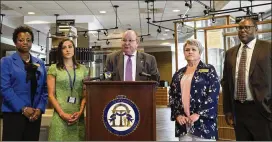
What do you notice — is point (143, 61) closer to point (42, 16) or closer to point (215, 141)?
point (215, 141)

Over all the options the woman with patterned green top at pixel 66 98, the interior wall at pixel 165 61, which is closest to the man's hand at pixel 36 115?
the woman with patterned green top at pixel 66 98

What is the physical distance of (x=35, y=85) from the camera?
2.21 m

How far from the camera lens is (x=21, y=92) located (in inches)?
84.5

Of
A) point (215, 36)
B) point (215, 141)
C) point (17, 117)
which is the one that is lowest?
point (215, 141)

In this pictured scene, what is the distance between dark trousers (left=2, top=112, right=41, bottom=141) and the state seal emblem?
0.88 meters

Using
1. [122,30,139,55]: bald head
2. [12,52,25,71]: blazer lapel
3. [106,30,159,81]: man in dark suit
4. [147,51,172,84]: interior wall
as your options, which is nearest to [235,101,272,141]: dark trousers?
[106,30,159,81]: man in dark suit

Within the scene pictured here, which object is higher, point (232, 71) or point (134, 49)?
point (134, 49)

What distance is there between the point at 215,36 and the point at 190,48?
2.85 metres

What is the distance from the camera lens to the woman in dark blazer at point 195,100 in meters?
2.10

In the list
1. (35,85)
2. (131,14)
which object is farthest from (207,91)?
(131,14)

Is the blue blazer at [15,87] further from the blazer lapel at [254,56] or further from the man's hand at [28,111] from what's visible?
the blazer lapel at [254,56]

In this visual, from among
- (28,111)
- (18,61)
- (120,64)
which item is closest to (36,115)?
(28,111)

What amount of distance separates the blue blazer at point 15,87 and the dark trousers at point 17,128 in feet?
0.17

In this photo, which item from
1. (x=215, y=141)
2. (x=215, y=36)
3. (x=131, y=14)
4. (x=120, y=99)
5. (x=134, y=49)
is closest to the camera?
(x=120, y=99)
